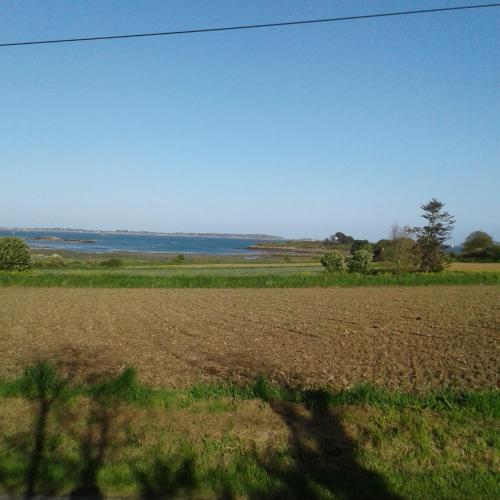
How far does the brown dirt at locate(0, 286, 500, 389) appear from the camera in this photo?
8844 millimetres

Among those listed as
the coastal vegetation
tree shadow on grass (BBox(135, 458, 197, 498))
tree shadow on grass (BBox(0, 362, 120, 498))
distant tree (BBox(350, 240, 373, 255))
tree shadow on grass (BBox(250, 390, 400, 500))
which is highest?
distant tree (BBox(350, 240, 373, 255))

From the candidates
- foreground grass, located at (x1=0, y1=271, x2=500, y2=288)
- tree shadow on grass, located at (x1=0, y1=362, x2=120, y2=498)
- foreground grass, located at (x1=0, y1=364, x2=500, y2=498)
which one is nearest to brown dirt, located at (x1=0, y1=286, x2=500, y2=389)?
foreground grass, located at (x1=0, y1=364, x2=500, y2=498)

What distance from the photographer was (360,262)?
52656mm

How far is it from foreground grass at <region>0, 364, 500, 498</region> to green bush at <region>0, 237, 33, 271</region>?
124ft

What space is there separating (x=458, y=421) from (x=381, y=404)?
38.0 inches

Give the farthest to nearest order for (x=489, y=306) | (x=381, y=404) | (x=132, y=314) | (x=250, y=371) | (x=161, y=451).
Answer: (x=489, y=306) → (x=132, y=314) → (x=250, y=371) → (x=381, y=404) → (x=161, y=451)

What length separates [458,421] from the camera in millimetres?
5961

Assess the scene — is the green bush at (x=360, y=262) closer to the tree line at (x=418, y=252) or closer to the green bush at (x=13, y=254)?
the tree line at (x=418, y=252)

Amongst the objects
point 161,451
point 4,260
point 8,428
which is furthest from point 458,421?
point 4,260

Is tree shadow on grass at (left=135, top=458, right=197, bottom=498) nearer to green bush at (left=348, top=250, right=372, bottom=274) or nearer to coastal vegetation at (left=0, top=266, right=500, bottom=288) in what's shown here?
coastal vegetation at (left=0, top=266, right=500, bottom=288)

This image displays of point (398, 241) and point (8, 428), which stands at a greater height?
point (398, 241)

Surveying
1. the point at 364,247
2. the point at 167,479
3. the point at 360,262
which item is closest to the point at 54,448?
the point at 167,479

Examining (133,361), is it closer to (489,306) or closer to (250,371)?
(250,371)

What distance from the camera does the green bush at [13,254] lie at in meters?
41.2
